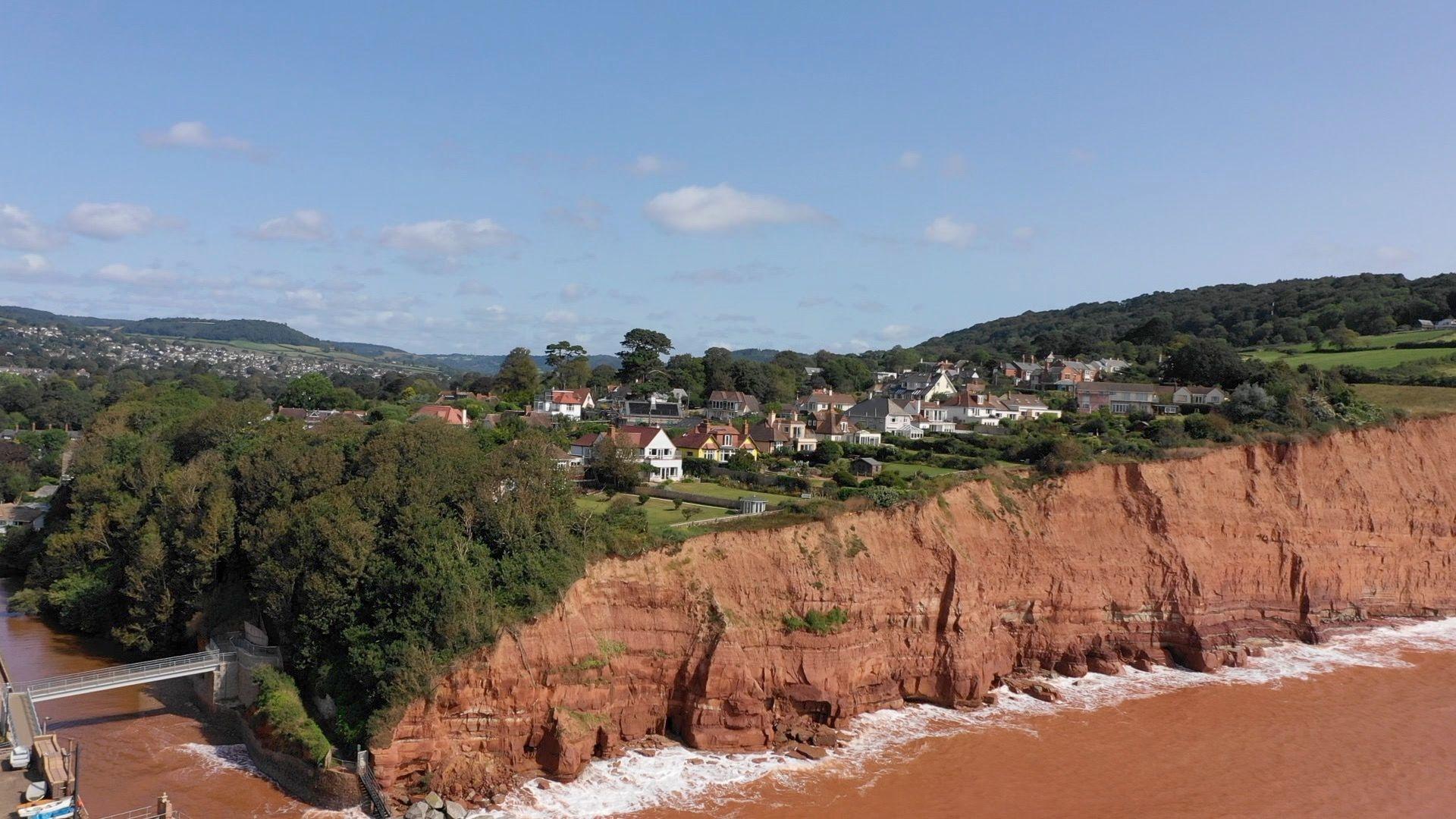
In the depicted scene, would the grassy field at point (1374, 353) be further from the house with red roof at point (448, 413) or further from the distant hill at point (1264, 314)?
the house with red roof at point (448, 413)

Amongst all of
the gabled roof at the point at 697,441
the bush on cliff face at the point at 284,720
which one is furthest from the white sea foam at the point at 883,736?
the gabled roof at the point at 697,441

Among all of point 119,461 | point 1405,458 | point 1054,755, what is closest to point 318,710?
point 1054,755

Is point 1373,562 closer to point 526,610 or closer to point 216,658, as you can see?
point 526,610

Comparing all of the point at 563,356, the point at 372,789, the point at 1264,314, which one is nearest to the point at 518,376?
the point at 563,356

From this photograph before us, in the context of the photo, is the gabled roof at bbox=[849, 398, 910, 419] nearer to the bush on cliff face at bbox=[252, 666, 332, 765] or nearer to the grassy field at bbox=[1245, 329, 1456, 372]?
the grassy field at bbox=[1245, 329, 1456, 372]

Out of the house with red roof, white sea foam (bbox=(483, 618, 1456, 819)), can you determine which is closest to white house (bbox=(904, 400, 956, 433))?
white sea foam (bbox=(483, 618, 1456, 819))
